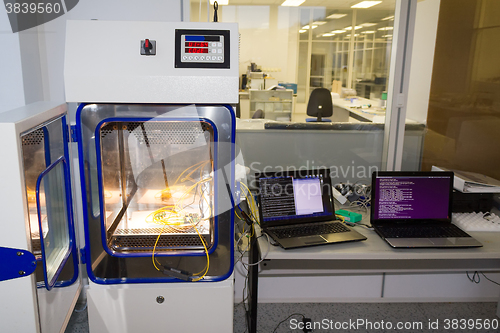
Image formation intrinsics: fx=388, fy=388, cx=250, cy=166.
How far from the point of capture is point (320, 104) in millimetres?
2443

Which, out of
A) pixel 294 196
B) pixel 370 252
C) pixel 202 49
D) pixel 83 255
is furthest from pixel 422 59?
pixel 83 255

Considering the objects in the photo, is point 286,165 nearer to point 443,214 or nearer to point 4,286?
point 443,214

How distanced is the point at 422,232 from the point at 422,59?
3.58 feet

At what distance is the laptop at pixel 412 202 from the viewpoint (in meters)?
1.86

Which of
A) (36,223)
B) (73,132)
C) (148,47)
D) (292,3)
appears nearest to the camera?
(36,223)

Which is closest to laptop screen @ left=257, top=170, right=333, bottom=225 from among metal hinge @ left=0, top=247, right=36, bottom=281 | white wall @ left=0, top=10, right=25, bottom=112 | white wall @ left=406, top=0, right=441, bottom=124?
white wall @ left=406, top=0, right=441, bottom=124

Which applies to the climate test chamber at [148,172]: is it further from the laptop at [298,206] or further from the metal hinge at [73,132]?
the laptop at [298,206]

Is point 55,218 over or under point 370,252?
over

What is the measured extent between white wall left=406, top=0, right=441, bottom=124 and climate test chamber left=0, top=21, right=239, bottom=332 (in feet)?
4.64

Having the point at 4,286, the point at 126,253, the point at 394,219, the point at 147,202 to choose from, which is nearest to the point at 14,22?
the point at 147,202

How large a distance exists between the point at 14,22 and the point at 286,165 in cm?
159

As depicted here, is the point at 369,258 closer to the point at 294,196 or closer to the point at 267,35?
the point at 294,196

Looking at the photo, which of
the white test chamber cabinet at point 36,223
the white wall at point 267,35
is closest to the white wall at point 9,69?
the white test chamber cabinet at point 36,223

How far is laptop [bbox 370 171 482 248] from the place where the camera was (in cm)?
186
